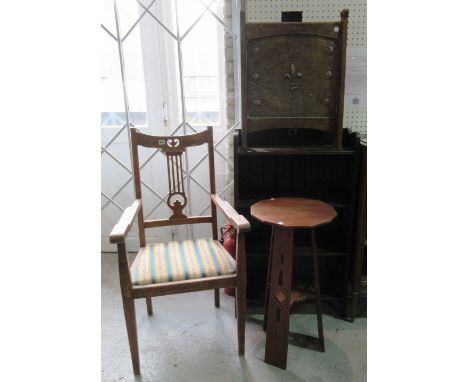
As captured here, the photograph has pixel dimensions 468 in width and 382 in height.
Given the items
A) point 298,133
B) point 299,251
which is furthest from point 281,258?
point 298,133

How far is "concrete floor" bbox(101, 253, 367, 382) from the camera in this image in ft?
4.92

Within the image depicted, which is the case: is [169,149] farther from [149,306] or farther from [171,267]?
[149,306]

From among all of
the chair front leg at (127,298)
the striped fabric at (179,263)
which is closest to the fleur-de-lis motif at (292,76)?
the striped fabric at (179,263)

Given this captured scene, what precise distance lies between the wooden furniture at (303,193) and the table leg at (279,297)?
0.99ft

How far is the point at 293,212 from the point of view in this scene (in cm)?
149

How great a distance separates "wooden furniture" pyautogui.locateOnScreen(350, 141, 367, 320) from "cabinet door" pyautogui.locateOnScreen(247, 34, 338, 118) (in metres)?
0.32

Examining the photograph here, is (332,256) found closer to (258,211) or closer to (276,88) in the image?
(258,211)

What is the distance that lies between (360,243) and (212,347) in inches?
36.6

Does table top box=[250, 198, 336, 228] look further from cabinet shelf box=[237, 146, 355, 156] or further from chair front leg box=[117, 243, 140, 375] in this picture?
chair front leg box=[117, 243, 140, 375]

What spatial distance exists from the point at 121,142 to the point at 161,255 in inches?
44.3

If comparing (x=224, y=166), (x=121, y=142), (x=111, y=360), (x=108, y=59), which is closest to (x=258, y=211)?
(x=224, y=166)

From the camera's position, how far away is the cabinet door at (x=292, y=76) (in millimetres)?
1562

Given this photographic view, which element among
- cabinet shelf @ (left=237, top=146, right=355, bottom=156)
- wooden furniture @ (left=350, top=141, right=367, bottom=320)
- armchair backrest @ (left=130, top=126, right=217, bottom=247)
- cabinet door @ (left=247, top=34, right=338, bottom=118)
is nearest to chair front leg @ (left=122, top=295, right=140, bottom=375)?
armchair backrest @ (left=130, top=126, right=217, bottom=247)

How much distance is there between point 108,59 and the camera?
7.12 ft
